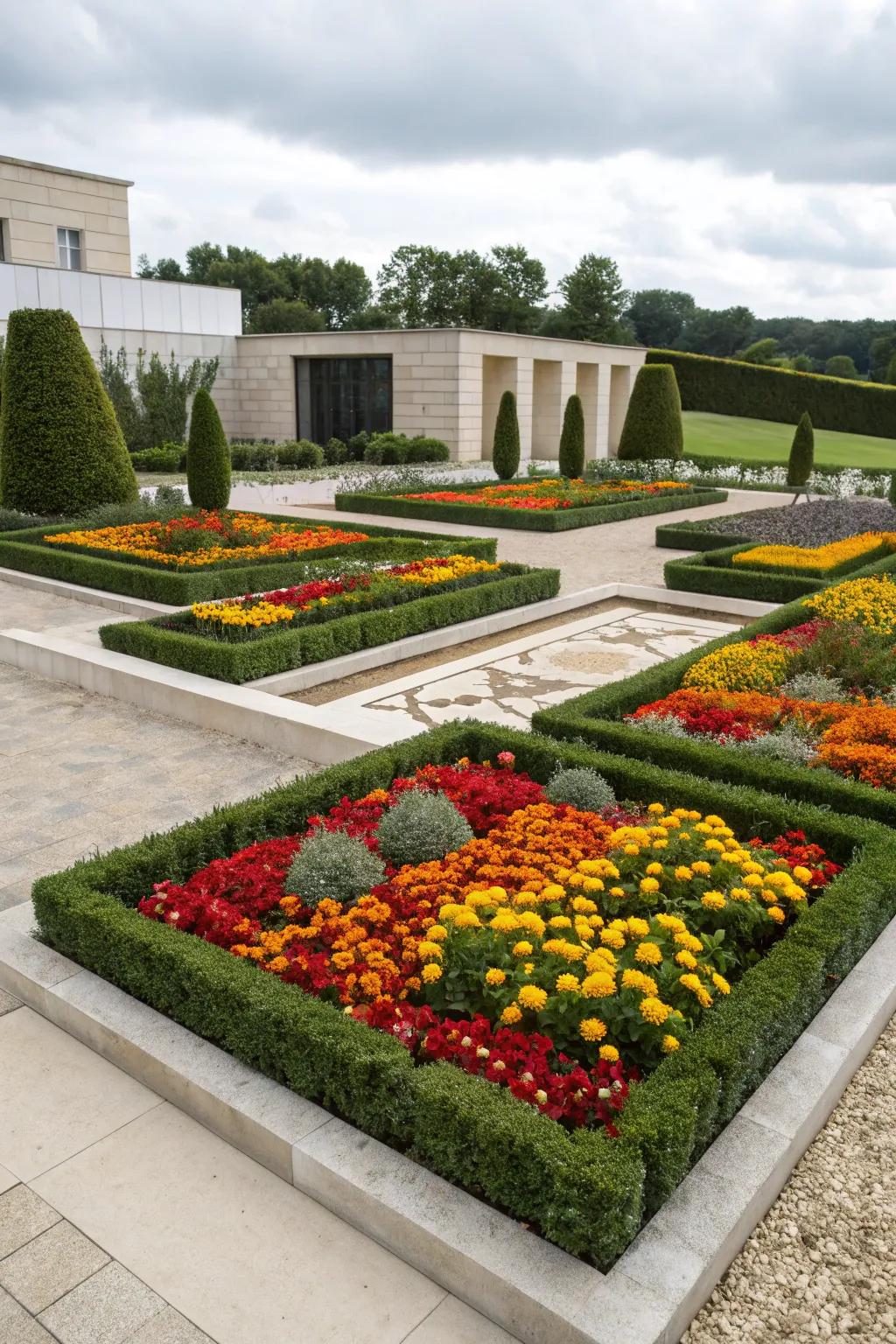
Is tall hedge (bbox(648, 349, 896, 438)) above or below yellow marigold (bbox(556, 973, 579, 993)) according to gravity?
above

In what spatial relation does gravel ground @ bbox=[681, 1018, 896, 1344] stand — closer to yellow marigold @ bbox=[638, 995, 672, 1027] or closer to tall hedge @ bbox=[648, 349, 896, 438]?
yellow marigold @ bbox=[638, 995, 672, 1027]

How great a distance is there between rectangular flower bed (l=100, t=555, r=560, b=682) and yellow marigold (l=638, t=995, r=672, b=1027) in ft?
18.3

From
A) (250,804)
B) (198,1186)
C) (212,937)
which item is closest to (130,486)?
(250,804)

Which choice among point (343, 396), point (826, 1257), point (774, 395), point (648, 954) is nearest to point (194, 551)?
point (648, 954)

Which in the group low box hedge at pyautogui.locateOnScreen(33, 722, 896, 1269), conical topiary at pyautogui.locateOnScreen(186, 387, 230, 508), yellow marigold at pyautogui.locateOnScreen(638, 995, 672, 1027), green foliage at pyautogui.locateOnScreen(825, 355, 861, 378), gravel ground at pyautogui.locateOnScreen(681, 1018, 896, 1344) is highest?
green foliage at pyautogui.locateOnScreen(825, 355, 861, 378)

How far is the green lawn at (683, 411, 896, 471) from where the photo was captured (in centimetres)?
3681

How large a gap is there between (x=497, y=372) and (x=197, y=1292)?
27920 millimetres

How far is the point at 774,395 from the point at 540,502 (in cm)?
2772

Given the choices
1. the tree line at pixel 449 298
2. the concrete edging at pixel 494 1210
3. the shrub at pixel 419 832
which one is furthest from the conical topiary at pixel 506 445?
the tree line at pixel 449 298

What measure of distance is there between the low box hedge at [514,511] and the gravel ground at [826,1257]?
598 inches

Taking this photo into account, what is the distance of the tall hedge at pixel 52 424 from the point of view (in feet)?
48.6

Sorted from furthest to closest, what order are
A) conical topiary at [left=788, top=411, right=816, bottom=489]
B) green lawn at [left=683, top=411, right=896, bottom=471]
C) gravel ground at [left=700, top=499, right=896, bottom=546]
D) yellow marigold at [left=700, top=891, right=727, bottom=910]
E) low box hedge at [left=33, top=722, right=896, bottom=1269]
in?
green lawn at [left=683, top=411, right=896, bottom=471]
conical topiary at [left=788, top=411, right=816, bottom=489]
gravel ground at [left=700, top=499, right=896, bottom=546]
yellow marigold at [left=700, top=891, right=727, bottom=910]
low box hedge at [left=33, top=722, right=896, bottom=1269]

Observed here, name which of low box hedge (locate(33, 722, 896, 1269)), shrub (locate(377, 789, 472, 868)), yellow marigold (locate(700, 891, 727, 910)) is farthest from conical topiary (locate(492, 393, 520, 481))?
yellow marigold (locate(700, 891, 727, 910))

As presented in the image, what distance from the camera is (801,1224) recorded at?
3.22 m
